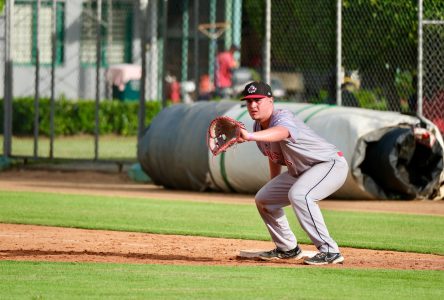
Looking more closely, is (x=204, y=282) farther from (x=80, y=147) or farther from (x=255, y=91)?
(x=80, y=147)

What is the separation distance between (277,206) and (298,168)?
43cm

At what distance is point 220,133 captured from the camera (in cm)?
1012

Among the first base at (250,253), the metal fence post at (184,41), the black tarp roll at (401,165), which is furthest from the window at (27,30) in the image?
the first base at (250,253)

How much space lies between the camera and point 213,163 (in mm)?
19078

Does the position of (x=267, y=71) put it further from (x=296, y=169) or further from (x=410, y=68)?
(x=296, y=169)

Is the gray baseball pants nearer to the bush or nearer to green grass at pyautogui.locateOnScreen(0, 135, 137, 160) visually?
green grass at pyautogui.locateOnScreen(0, 135, 137, 160)

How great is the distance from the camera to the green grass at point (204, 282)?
8344mm

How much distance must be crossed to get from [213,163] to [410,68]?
397cm

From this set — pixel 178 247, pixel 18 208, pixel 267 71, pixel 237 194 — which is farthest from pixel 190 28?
pixel 178 247

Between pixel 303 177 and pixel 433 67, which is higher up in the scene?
pixel 433 67

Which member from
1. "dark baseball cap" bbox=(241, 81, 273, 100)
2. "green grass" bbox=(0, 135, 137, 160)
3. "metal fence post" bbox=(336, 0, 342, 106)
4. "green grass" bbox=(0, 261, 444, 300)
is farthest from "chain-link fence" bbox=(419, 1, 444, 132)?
"green grass" bbox=(0, 261, 444, 300)

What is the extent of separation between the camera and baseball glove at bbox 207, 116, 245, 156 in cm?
998

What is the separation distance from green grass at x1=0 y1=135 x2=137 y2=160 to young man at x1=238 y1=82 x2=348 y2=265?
15.2 metres

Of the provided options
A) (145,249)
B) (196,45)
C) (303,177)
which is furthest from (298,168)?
(196,45)
